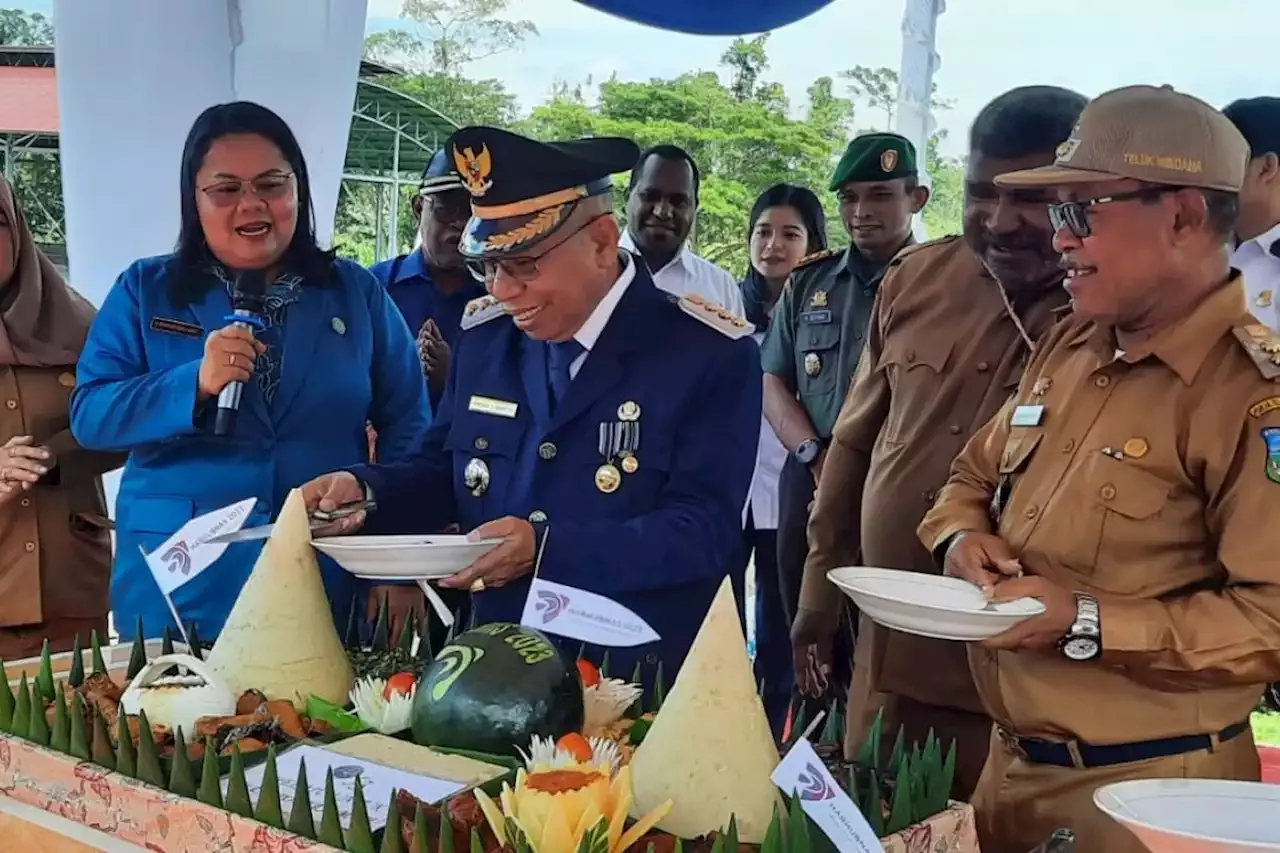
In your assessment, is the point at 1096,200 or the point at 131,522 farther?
the point at 131,522

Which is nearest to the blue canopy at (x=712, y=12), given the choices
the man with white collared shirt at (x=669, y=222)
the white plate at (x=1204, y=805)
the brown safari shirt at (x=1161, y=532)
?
the man with white collared shirt at (x=669, y=222)

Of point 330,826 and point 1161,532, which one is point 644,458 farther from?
point 330,826

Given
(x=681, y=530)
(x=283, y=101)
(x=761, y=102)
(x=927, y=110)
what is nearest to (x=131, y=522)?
(x=681, y=530)

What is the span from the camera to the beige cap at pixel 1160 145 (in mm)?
1865

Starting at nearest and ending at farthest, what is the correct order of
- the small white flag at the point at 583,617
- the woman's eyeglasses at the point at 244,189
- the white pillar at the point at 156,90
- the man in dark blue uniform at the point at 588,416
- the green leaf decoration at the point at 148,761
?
the green leaf decoration at the point at 148,761
the small white flag at the point at 583,617
the man in dark blue uniform at the point at 588,416
the woman's eyeglasses at the point at 244,189
the white pillar at the point at 156,90

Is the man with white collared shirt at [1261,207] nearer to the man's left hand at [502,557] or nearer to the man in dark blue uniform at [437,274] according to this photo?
the man in dark blue uniform at [437,274]

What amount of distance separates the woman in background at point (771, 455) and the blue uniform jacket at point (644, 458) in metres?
1.51

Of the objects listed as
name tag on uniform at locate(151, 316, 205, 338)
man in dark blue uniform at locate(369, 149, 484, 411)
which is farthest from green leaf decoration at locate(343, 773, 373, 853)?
man in dark blue uniform at locate(369, 149, 484, 411)

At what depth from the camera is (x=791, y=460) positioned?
4.20 m

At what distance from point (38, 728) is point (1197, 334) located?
5.70ft

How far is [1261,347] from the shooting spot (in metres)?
1.83

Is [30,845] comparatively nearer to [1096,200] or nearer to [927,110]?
[1096,200]

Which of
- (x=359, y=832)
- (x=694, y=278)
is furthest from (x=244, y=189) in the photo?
(x=694, y=278)

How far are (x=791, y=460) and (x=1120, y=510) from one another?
2335mm
